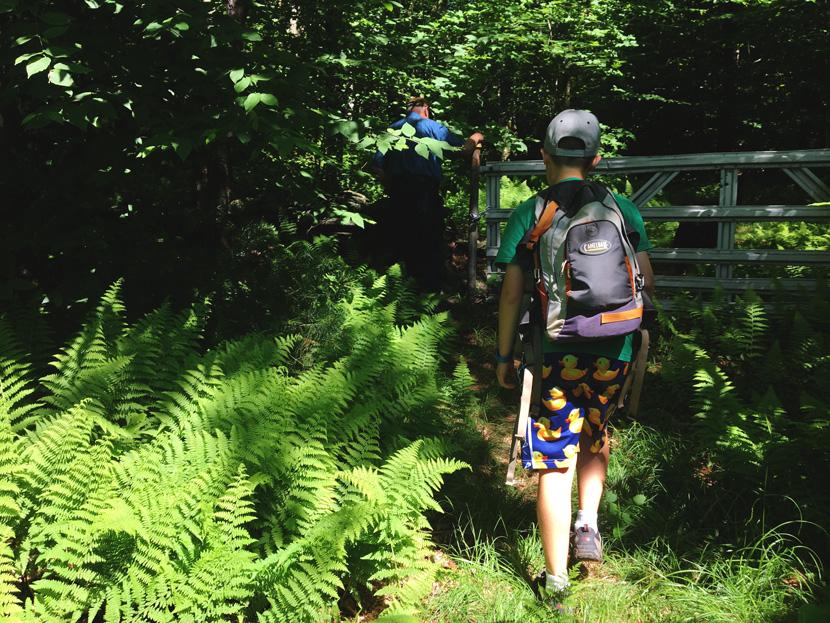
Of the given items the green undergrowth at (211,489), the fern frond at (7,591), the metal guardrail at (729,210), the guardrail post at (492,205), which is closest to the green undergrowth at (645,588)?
the green undergrowth at (211,489)

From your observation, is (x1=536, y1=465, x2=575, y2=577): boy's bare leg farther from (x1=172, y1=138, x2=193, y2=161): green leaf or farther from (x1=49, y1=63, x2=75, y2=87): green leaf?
(x1=49, y1=63, x2=75, y2=87): green leaf

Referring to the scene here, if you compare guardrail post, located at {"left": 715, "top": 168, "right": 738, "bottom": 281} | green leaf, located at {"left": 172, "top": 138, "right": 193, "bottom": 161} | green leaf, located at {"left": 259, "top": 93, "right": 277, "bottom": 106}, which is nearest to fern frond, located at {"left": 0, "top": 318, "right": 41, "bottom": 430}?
green leaf, located at {"left": 172, "top": 138, "right": 193, "bottom": 161}

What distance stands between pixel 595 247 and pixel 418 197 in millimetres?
4156

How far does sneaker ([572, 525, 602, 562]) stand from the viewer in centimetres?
296

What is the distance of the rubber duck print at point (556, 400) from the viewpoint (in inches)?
107

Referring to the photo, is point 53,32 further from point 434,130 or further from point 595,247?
point 434,130

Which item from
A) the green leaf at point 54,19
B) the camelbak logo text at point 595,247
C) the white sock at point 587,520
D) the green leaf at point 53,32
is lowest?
the white sock at point 587,520

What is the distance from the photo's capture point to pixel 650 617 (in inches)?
111

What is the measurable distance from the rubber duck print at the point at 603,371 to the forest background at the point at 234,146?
0.80 m

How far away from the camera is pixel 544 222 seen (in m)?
2.63

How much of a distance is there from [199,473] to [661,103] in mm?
11137

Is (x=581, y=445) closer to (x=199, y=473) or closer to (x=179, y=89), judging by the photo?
(x=199, y=473)

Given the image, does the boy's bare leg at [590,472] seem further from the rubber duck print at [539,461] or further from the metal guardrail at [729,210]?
the metal guardrail at [729,210]

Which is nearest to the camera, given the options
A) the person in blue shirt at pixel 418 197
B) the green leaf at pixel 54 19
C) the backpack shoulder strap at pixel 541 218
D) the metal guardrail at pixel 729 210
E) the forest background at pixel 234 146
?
the backpack shoulder strap at pixel 541 218
